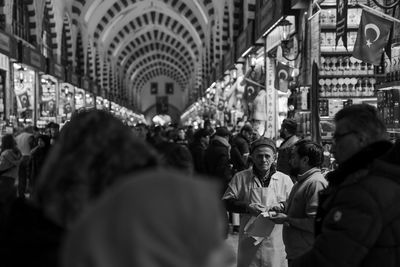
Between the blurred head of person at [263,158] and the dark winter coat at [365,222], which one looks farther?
the blurred head of person at [263,158]

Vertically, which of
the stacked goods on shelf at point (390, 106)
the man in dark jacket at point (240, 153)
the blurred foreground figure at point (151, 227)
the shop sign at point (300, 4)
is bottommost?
the man in dark jacket at point (240, 153)

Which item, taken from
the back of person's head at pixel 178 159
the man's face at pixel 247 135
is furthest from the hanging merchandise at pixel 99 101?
the back of person's head at pixel 178 159

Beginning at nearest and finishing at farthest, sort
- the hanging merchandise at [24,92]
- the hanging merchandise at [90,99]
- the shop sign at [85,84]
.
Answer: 1. the hanging merchandise at [24,92]
2. the shop sign at [85,84]
3. the hanging merchandise at [90,99]

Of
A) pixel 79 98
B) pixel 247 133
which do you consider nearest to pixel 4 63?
pixel 247 133

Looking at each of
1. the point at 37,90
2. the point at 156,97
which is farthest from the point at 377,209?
the point at 156,97

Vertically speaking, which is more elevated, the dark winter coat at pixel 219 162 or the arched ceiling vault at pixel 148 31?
the arched ceiling vault at pixel 148 31

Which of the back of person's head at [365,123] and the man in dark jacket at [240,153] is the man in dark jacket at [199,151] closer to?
the man in dark jacket at [240,153]

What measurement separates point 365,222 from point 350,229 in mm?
60

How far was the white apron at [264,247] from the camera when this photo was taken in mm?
4625

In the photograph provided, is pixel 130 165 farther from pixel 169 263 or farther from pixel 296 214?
pixel 296 214

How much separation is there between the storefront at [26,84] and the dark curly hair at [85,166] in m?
14.6

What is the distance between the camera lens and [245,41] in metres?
15.7

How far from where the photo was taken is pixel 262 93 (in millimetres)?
14367

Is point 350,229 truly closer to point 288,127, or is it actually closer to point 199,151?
point 288,127
